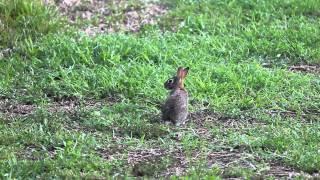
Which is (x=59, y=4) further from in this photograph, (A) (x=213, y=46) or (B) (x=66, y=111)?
(B) (x=66, y=111)

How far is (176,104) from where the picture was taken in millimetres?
7082

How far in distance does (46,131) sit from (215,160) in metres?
1.54

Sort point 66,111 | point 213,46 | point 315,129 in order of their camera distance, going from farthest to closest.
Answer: point 213,46 < point 66,111 < point 315,129

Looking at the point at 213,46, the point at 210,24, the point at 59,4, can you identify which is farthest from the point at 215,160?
the point at 59,4

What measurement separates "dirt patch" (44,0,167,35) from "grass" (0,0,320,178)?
0.23 metres

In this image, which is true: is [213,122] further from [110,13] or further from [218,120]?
[110,13]

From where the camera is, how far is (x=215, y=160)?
6.34 metres

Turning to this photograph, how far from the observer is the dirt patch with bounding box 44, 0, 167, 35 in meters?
10.1

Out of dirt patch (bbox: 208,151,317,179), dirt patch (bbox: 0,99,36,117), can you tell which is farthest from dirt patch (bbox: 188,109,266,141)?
dirt patch (bbox: 0,99,36,117)

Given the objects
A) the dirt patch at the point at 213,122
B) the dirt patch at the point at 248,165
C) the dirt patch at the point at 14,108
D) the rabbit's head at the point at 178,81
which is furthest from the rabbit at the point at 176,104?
the dirt patch at the point at 14,108

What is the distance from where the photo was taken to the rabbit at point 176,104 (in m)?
7.07

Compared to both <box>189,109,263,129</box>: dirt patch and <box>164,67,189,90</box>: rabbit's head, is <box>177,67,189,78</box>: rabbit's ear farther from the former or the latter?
<box>189,109,263,129</box>: dirt patch

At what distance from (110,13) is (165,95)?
2.91m

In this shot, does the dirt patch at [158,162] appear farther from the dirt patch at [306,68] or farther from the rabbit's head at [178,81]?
the dirt patch at [306,68]
